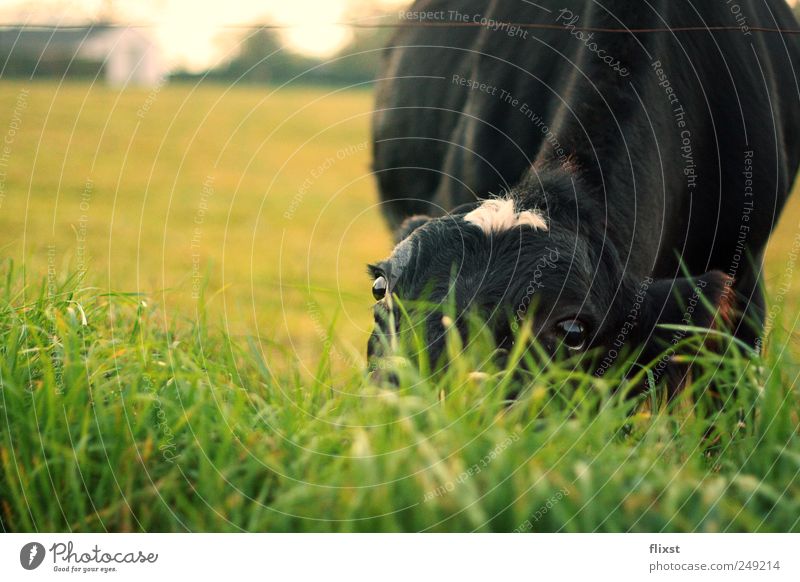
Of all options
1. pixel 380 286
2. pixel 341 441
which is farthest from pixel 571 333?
pixel 341 441

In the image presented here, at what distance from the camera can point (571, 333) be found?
8.81ft

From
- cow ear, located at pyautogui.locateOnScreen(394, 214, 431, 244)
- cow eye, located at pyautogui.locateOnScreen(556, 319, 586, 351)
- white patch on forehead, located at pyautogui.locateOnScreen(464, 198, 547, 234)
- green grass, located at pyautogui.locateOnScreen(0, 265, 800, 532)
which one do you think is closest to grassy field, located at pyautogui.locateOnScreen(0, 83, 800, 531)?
green grass, located at pyautogui.locateOnScreen(0, 265, 800, 532)

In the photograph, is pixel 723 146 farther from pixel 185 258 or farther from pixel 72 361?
pixel 185 258

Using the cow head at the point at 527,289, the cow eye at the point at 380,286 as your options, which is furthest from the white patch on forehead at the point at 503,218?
the cow eye at the point at 380,286

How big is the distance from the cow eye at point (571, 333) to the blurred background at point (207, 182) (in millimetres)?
696

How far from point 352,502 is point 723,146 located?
104 inches

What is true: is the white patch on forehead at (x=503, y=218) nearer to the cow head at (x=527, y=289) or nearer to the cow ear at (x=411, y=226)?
the cow head at (x=527, y=289)

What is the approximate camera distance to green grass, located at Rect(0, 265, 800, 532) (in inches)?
80.6
